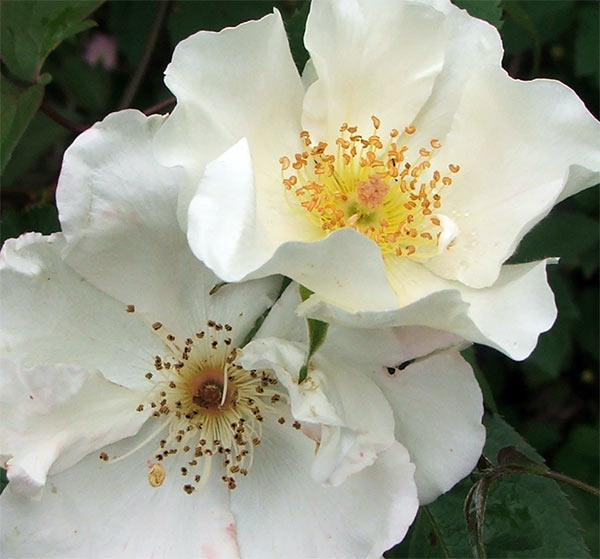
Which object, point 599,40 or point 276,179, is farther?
point 599,40

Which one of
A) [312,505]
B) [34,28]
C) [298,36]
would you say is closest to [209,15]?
[34,28]

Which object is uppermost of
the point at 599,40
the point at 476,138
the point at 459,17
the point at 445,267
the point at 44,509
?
the point at 459,17

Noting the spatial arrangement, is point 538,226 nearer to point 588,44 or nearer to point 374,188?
point 588,44

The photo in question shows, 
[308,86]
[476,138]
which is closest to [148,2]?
[308,86]

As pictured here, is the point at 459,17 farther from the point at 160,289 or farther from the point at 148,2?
the point at 148,2

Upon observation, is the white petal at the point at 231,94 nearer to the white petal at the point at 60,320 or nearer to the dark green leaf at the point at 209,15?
the white petal at the point at 60,320

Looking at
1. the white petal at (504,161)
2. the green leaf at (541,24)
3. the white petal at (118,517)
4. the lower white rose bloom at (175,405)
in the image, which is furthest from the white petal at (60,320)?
the green leaf at (541,24)

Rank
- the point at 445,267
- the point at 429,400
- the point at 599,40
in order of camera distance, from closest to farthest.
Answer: the point at 429,400 → the point at 445,267 → the point at 599,40
